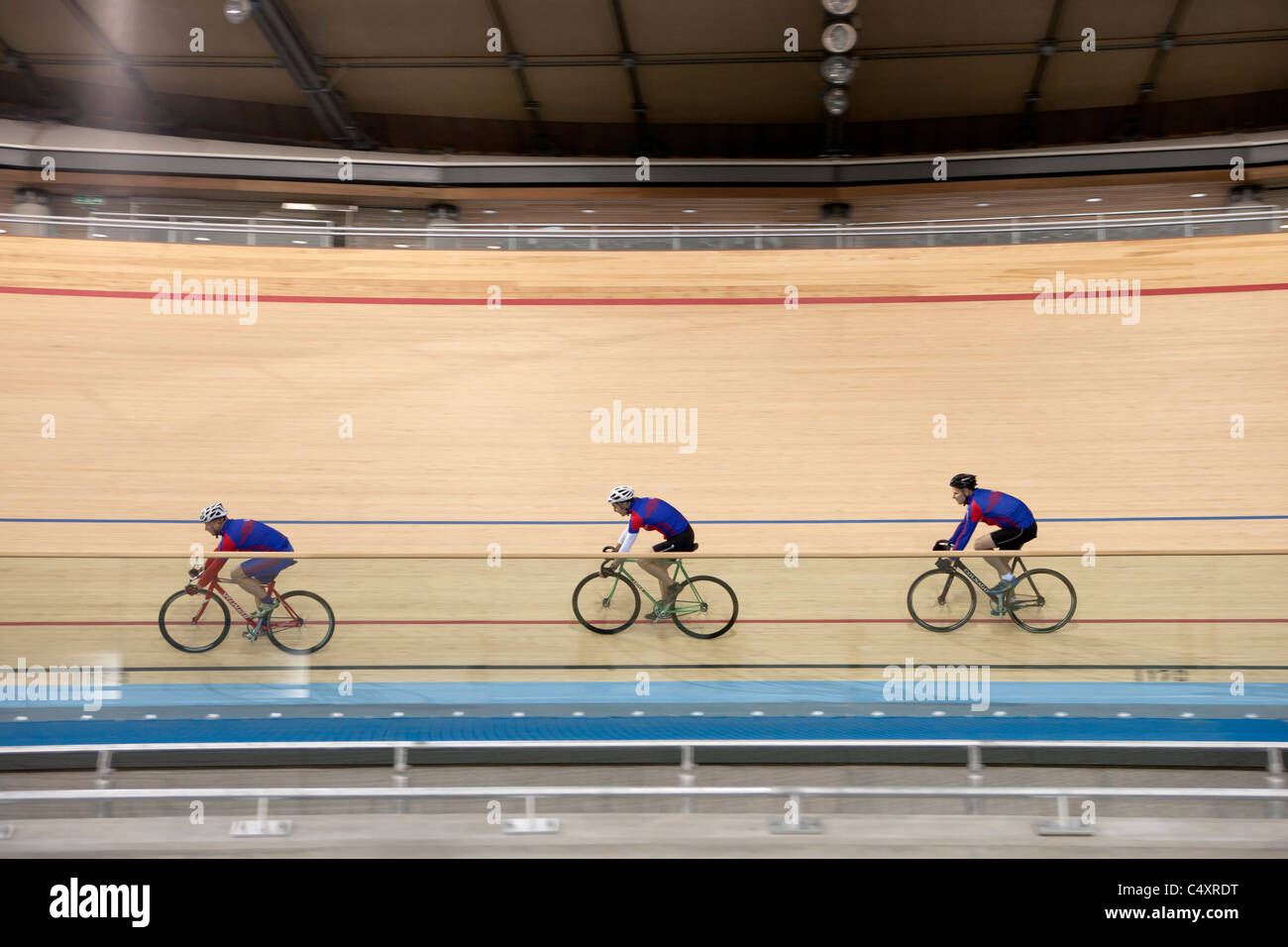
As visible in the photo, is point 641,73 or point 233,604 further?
point 641,73

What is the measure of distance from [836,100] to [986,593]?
18.5 feet

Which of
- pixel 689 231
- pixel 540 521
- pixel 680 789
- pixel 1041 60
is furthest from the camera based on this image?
pixel 1041 60

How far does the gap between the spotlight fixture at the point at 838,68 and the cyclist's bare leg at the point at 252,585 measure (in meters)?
6.00

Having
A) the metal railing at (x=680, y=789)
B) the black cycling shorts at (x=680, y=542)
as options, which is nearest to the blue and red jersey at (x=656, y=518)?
the black cycling shorts at (x=680, y=542)

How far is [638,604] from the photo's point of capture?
3453mm

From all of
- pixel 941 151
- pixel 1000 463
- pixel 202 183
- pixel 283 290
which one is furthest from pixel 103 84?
pixel 1000 463

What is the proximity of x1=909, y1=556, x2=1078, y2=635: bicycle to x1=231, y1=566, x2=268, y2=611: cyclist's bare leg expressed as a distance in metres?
2.38

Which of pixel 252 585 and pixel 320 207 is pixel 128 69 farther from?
pixel 252 585

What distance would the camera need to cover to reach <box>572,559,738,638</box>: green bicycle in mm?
3434

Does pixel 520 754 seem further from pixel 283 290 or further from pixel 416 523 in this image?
pixel 283 290

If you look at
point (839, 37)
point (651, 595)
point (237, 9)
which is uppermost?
point (237, 9)

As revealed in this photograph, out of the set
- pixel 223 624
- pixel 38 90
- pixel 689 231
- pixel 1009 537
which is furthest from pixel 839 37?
pixel 38 90

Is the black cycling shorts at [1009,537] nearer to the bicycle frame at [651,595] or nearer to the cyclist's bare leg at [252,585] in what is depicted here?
the bicycle frame at [651,595]

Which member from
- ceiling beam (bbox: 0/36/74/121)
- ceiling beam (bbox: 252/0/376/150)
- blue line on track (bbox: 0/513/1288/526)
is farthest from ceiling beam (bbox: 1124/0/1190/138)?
ceiling beam (bbox: 0/36/74/121)
